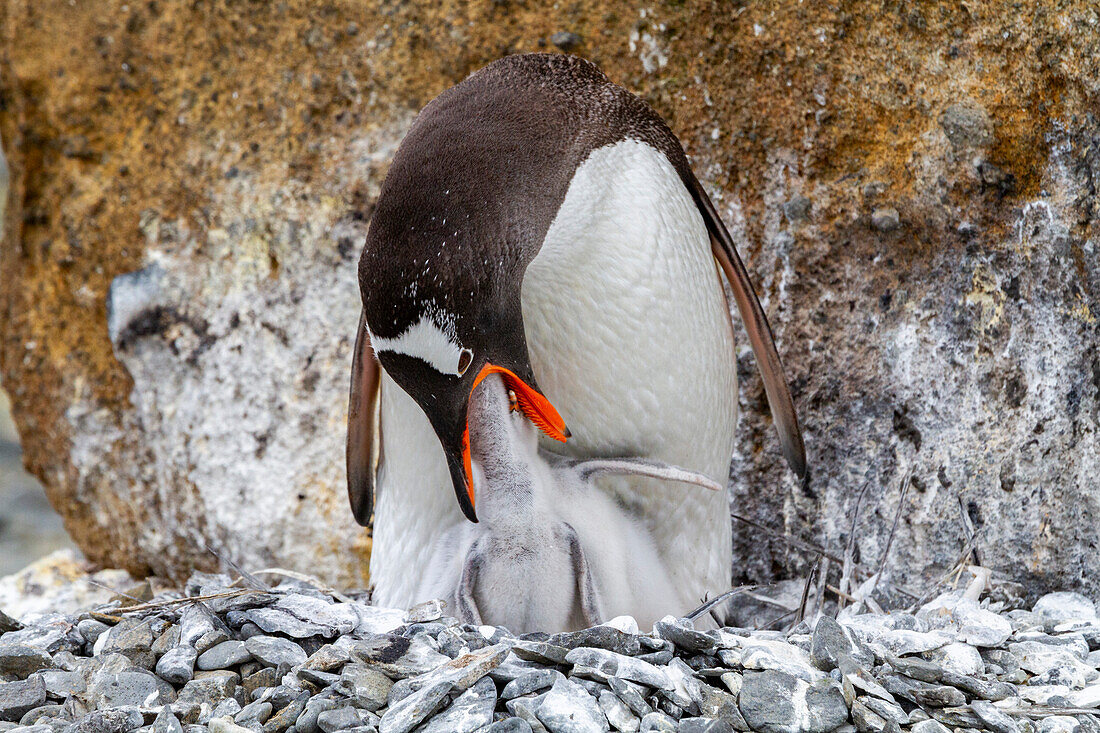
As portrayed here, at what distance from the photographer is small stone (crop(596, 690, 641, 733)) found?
124 centimetres

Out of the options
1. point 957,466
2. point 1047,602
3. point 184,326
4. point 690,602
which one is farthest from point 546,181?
point 184,326

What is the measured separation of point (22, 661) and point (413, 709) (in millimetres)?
583

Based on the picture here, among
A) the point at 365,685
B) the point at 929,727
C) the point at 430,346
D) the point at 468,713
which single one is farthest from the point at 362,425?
the point at 929,727

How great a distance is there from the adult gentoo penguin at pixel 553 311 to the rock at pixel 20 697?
0.61m

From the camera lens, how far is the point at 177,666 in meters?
1.39

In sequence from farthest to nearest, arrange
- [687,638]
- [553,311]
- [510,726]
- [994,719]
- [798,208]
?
1. [798,208]
2. [553,311]
3. [687,638]
4. [994,719]
5. [510,726]

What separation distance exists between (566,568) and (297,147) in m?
1.46

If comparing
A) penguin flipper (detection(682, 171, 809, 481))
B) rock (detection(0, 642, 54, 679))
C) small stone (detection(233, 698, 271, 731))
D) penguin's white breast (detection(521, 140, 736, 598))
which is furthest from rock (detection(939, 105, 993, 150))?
rock (detection(0, 642, 54, 679))

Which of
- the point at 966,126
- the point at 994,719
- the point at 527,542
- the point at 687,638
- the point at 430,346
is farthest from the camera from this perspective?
the point at 966,126

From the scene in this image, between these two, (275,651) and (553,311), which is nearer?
(275,651)

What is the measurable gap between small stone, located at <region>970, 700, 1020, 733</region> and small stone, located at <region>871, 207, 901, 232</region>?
1.07 meters

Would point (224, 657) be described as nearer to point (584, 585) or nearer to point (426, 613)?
point (426, 613)

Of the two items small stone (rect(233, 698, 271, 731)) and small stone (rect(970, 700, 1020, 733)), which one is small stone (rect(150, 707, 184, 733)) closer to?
small stone (rect(233, 698, 271, 731))

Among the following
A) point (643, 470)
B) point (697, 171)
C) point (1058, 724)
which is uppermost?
point (697, 171)
